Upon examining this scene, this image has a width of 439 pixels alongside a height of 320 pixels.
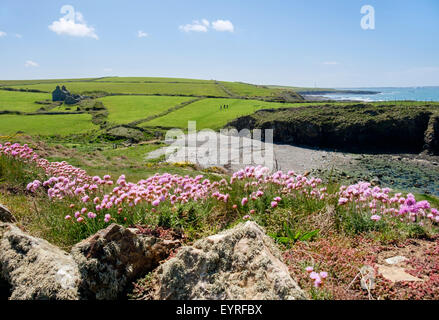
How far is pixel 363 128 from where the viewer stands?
28109 mm

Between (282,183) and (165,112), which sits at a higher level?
(165,112)

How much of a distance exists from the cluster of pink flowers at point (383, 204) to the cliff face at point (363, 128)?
25097 mm

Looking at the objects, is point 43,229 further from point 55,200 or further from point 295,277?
point 295,277

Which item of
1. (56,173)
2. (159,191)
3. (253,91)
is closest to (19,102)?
(253,91)

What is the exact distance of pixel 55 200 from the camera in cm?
525

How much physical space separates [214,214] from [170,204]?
818 millimetres

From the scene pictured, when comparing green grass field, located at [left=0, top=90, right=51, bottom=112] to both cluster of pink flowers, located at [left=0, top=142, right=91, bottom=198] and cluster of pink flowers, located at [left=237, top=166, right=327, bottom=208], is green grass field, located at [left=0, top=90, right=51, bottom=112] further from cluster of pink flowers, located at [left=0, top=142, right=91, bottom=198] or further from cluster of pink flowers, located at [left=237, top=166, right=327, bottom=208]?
cluster of pink flowers, located at [left=237, top=166, right=327, bottom=208]

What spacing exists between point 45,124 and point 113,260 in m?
45.4

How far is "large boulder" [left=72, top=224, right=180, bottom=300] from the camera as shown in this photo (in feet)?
8.81

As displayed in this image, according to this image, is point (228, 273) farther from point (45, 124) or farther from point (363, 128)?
point (45, 124)

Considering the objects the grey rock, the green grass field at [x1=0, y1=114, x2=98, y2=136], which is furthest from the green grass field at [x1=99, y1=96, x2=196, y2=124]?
the grey rock

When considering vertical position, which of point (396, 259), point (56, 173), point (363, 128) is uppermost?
point (363, 128)
